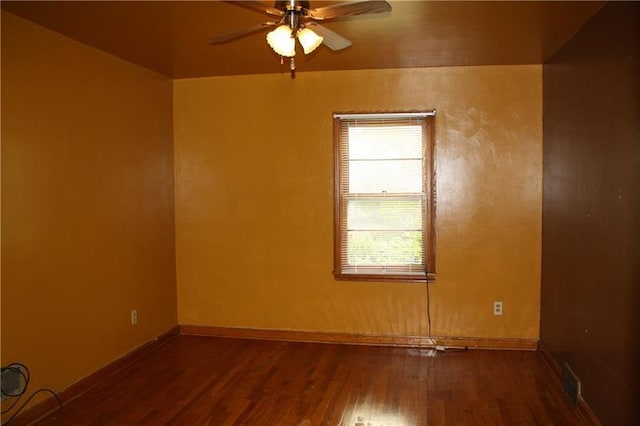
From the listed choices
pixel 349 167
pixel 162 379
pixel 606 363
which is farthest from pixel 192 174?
pixel 606 363

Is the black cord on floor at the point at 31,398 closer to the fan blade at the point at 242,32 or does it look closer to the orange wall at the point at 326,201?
the orange wall at the point at 326,201

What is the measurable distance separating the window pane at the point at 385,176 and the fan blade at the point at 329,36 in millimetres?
1814

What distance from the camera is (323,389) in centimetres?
349

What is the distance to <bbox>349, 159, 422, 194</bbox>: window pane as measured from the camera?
439 cm

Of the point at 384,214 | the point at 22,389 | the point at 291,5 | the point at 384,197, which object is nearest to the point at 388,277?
the point at 384,214

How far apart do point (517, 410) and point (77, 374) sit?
2943 mm

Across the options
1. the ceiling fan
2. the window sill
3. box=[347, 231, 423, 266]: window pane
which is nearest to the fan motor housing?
the ceiling fan

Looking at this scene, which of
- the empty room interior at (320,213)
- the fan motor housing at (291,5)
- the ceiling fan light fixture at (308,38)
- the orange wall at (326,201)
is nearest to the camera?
the fan motor housing at (291,5)

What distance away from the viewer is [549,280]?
395 cm

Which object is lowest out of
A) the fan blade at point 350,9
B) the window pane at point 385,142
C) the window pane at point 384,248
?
the window pane at point 384,248

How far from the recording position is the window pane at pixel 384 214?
4.41 m

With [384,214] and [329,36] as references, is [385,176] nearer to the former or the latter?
[384,214]

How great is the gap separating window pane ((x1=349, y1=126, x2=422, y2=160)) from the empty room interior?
0.7 inches

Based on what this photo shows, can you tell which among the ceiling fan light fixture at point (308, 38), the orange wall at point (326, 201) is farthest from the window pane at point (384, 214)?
the ceiling fan light fixture at point (308, 38)
